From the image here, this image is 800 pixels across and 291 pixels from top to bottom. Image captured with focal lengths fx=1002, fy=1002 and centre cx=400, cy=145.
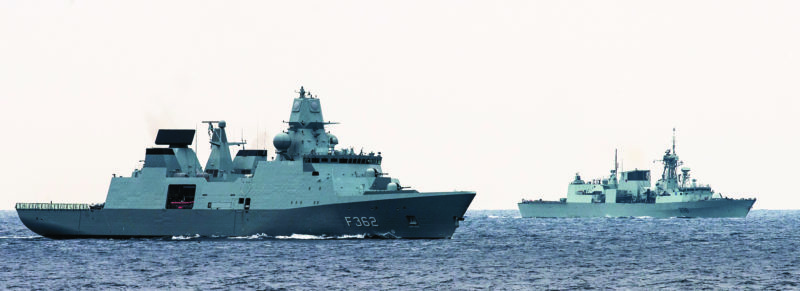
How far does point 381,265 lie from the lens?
35.3 meters

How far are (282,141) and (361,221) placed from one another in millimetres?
6215

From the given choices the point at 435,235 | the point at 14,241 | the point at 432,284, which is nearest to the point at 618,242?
the point at 435,235

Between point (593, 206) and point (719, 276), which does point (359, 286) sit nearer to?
point (719, 276)

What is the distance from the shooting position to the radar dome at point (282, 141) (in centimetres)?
4812

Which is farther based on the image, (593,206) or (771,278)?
(593,206)

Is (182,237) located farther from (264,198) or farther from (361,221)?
(361,221)

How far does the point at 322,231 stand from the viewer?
45.5 meters

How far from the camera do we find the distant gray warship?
11331 cm

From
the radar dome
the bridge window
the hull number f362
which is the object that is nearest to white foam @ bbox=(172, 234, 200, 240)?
the bridge window

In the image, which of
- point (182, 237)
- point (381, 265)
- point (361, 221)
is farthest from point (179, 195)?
point (381, 265)

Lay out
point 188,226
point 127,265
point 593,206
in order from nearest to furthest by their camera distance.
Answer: point 127,265
point 188,226
point 593,206

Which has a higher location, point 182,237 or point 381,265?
point 182,237

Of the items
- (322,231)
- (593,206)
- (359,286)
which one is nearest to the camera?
(359,286)

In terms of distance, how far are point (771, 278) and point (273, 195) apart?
22.8m
